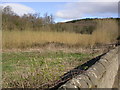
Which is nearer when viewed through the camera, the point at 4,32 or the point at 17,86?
the point at 17,86

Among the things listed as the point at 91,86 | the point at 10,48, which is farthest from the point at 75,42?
the point at 91,86

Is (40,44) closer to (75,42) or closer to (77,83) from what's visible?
(75,42)

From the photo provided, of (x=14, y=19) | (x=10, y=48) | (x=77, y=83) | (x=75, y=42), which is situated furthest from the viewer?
(x=14, y=19)

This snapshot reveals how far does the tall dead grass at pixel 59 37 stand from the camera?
40.9 feet

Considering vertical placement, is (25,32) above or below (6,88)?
above

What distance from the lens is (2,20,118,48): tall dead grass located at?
12.5m

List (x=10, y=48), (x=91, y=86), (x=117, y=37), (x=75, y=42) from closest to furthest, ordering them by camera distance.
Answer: (x=91, y=86) → (x=10, y=48) → (x=75, y=42) → (x=117, y=37)

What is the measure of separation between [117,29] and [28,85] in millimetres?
16204

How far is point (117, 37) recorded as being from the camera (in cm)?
1742

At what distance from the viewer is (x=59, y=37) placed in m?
14.6

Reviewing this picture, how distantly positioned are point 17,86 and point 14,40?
9491 millimetres

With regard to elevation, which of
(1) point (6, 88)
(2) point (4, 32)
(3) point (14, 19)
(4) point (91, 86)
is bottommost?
(1) point (6, 88)

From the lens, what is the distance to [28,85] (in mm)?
3201

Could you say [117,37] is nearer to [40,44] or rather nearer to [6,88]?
[40,44]
